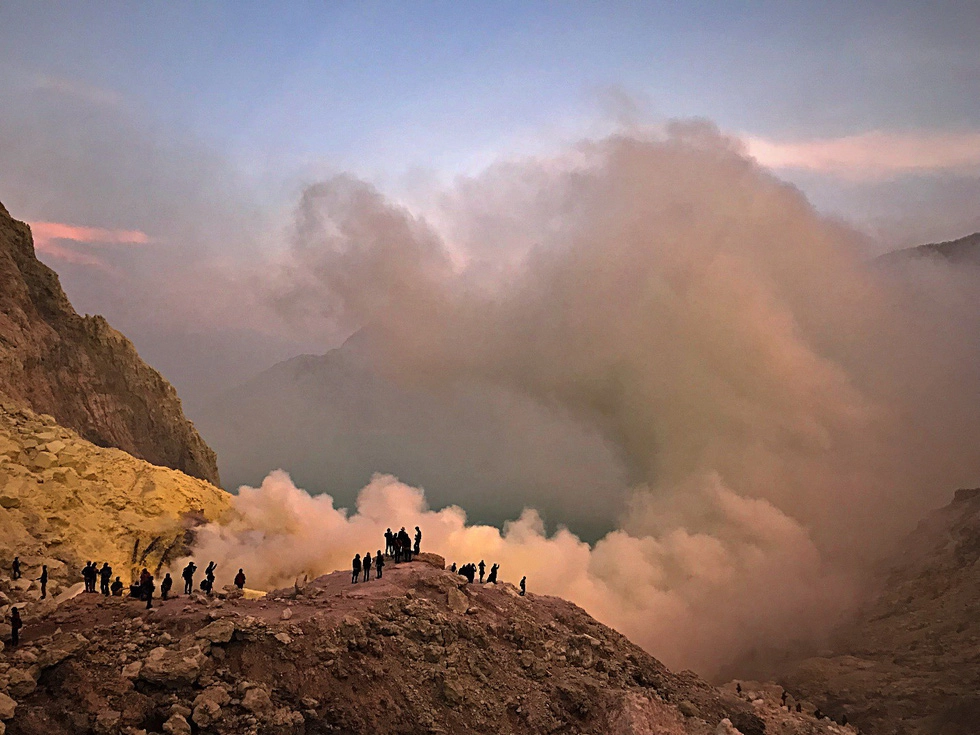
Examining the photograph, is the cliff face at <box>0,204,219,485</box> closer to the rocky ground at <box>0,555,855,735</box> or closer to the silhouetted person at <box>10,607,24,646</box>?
the silhouetted person at <box>10,607,24,646</box>

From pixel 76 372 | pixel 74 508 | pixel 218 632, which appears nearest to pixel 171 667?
pixel 218 632

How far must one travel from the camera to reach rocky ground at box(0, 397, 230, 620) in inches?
1464

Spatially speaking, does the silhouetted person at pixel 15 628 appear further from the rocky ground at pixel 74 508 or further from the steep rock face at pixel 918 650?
the steep rock face at pixel 918 650

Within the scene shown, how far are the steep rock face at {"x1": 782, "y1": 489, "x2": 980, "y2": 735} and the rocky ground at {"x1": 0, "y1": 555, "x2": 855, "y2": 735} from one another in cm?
2912

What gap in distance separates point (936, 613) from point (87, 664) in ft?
246

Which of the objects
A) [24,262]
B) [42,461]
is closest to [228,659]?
[42,461]

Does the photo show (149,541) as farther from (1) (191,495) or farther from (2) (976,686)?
(2) (976,686)

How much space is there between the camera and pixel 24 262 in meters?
59.2

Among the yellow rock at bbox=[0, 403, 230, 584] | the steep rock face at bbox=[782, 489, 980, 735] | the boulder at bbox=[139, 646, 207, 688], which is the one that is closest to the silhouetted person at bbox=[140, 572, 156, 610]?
the boulder at bbox=[139, 646, 207, 688]

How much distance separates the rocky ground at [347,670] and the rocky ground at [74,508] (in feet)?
31.9

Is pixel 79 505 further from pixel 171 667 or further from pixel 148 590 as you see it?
pixel 171 667

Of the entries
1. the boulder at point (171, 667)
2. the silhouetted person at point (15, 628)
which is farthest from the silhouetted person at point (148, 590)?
the silhouetted person at point (15, 628)

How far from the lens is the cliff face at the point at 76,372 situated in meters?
54.9

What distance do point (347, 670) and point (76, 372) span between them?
4830cm
